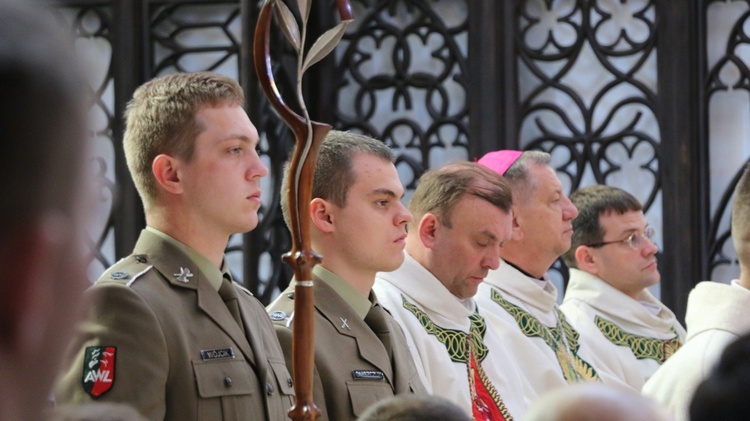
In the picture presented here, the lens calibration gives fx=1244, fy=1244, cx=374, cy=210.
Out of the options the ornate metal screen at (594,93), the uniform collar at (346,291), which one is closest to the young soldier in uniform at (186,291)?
the uniform collar at (346,291)

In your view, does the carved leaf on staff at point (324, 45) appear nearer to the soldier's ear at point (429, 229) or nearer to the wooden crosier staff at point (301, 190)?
the wooden crosier staff at point (301, 190)

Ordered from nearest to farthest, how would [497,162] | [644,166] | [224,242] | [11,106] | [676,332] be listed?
[11,106] < [224,242] < [497,162] < [676,332] < [644,166]

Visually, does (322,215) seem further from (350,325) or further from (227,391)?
(227,391)

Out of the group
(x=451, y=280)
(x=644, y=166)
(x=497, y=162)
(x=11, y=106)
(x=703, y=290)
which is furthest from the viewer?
(x=644, y=166)

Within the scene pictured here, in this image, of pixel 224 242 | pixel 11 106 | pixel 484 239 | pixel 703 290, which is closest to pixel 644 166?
pixel 484 239

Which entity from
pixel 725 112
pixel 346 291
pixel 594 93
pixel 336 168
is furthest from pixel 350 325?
pixel 725 112

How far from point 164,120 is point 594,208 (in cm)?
Answer: 357

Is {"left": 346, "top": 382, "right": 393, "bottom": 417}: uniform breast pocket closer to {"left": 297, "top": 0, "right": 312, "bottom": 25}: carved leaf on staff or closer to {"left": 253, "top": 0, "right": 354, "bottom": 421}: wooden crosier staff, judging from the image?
{"left": 253, "top": 0, "right": 354, "bottom": 421}: wooden crosier staff

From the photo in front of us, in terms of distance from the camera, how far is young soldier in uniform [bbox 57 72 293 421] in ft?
9.41

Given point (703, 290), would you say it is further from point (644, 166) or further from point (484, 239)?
point (644, 166)

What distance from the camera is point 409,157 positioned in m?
6.93

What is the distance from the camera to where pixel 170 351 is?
295 cm

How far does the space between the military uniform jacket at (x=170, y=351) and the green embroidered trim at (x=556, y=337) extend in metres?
2.10

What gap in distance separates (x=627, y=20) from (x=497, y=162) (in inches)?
65.8
